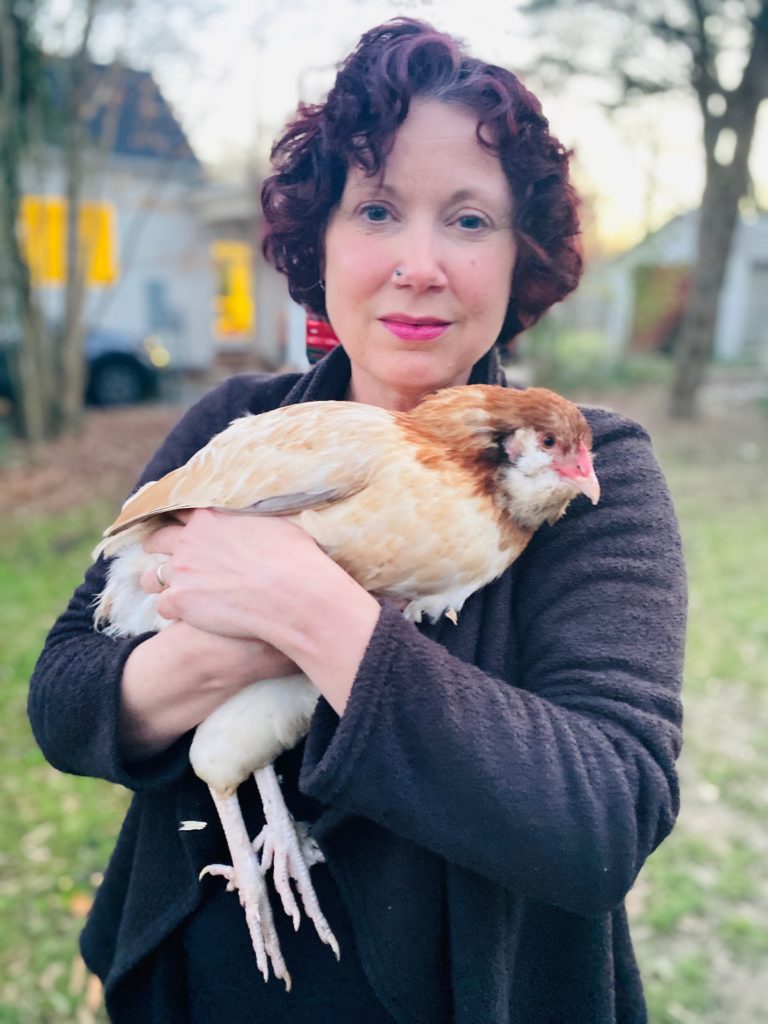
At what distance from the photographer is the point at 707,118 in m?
10.9

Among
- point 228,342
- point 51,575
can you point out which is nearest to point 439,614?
point 51,575

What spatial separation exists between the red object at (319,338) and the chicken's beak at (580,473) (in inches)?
25.6

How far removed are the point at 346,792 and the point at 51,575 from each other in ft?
18.3

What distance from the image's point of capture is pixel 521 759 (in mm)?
1005

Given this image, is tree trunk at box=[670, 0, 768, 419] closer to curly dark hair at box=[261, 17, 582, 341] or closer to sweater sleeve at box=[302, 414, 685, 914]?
curly dark hair at box=[261, 17, 582, 341]

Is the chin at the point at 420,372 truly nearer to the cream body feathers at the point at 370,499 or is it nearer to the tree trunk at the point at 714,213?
the cream body feathers at the point at 370,499

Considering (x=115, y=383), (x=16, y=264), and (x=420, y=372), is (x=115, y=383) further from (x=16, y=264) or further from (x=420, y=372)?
(x=420, y=372)

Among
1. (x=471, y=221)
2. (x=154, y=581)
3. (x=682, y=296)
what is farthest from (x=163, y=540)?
(x=682, y=296)

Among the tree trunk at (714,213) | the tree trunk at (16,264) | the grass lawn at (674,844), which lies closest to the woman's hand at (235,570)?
the grass lawn at (674,844)

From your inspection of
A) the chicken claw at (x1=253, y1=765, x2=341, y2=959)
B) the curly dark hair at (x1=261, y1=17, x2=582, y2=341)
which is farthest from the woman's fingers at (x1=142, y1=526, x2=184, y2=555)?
the curly dark hair at (x1=261, y1=17, x2=582, y2=341)

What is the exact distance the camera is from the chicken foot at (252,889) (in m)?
1.23

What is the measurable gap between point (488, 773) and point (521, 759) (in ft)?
0.15

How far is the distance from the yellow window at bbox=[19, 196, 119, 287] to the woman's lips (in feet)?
27.4

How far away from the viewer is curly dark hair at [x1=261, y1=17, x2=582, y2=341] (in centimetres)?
125
